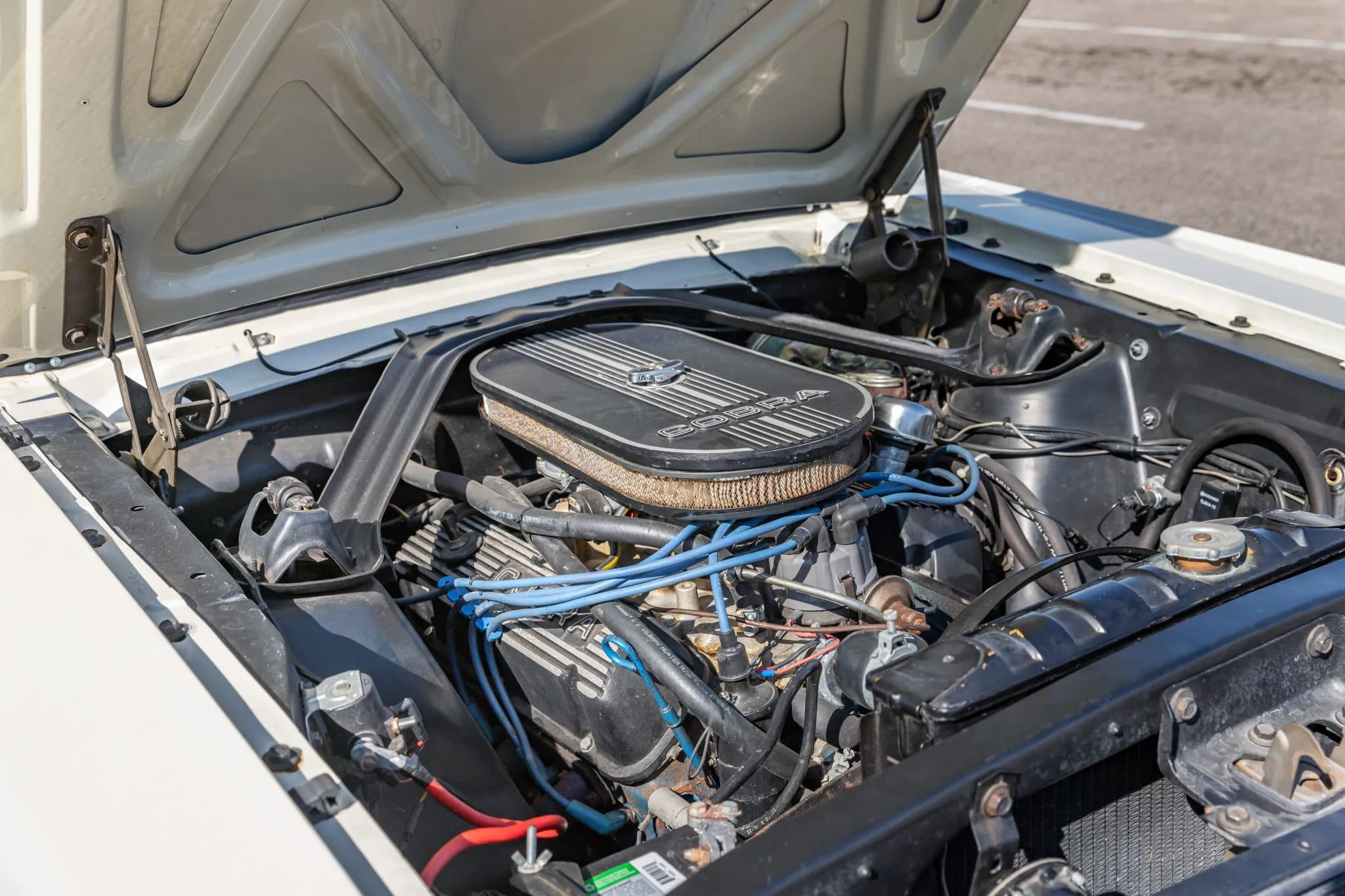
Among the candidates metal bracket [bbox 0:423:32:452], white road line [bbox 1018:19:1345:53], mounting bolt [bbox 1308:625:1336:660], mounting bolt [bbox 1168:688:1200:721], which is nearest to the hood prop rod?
metal bracket [bbox 0:423:32:452]

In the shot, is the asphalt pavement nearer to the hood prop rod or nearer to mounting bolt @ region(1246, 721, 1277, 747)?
mounting bolt @ region(1246, 721, 1277, 747)

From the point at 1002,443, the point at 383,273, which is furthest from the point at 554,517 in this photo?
the point at 1002,443

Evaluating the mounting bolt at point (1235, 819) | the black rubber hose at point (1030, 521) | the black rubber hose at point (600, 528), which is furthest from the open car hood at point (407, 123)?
the mounting bolt at point (1235, 819)

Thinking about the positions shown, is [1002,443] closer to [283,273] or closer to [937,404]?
[937,404]

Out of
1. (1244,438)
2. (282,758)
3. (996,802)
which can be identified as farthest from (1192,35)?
(282,758)

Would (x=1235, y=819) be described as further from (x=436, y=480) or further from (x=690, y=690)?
(x=436, y=480)

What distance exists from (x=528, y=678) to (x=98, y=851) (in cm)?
75

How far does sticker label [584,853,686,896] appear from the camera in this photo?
109 centimetres

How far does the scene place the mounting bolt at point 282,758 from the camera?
100 centimetres

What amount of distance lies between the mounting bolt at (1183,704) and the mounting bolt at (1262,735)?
0.10 meters

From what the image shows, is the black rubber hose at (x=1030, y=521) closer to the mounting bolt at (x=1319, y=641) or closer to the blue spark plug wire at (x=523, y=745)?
the mounting bolt at (x=1319, y=641)

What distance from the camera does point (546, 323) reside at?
195 centimetres

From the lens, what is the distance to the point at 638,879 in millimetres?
1110

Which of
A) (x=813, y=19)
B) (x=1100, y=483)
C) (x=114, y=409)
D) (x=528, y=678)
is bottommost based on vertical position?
(x=1100, y=483)
